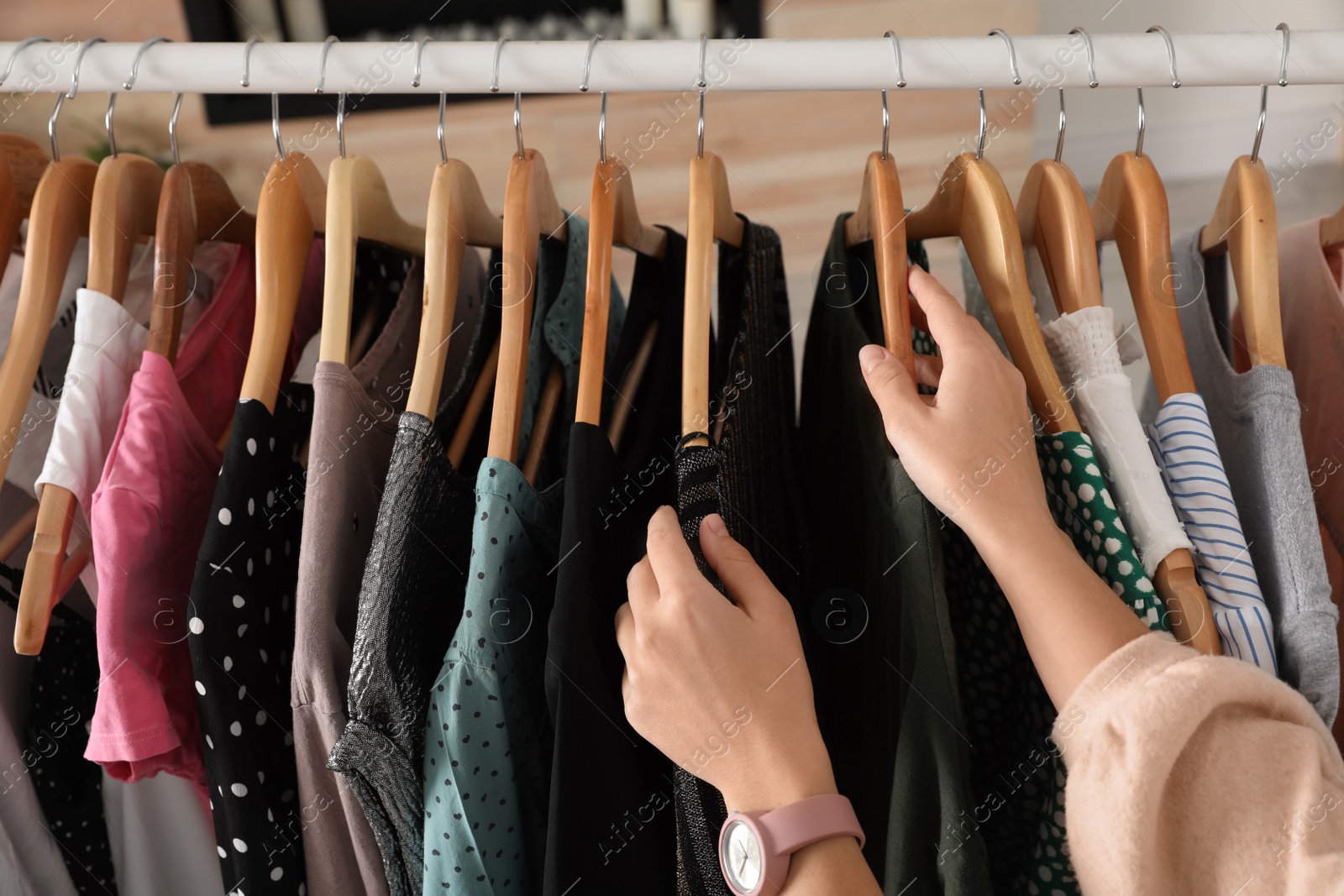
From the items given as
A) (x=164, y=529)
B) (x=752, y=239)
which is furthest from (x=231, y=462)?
(x=752, y=239)

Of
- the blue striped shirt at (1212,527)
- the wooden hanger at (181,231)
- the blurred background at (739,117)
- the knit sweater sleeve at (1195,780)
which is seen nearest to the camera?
the knit sweater sleeve at (1195,780)

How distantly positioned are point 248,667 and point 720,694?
37 cm

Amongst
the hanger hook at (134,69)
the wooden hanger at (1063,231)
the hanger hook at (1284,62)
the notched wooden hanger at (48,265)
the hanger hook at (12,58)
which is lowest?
the wooden hanger at (1063,231)

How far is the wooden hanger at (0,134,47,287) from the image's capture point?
76 cm

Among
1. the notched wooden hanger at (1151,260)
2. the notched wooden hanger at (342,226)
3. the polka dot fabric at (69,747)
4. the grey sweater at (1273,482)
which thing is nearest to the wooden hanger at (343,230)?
the notched wooden hanger at (342,226)

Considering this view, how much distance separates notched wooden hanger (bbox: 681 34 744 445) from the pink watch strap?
251 millimetres

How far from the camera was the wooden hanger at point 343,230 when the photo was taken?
2.14 feet

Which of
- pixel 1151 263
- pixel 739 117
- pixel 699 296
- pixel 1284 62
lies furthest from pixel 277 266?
pixel 739 117

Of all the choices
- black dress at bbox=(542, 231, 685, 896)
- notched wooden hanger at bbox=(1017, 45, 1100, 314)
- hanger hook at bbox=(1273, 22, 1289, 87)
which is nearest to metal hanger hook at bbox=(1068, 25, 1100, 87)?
notched wooden hanger at bbox=(1017, 45, 1100, 314)

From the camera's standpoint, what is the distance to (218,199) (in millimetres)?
801

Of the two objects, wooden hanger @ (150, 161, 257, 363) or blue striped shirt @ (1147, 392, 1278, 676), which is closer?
blue striped shirt @ (1147, 392, 1278, 676)

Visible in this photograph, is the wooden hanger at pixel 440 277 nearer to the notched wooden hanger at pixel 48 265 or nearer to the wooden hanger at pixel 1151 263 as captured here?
the notched wooden hanger at pixel 48 265

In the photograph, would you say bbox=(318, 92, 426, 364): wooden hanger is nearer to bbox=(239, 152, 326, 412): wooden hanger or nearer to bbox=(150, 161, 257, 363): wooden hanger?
bbox=(239, 152, 326, 412): wooden hanger

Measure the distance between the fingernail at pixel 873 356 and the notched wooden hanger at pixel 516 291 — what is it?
0.86 ft
